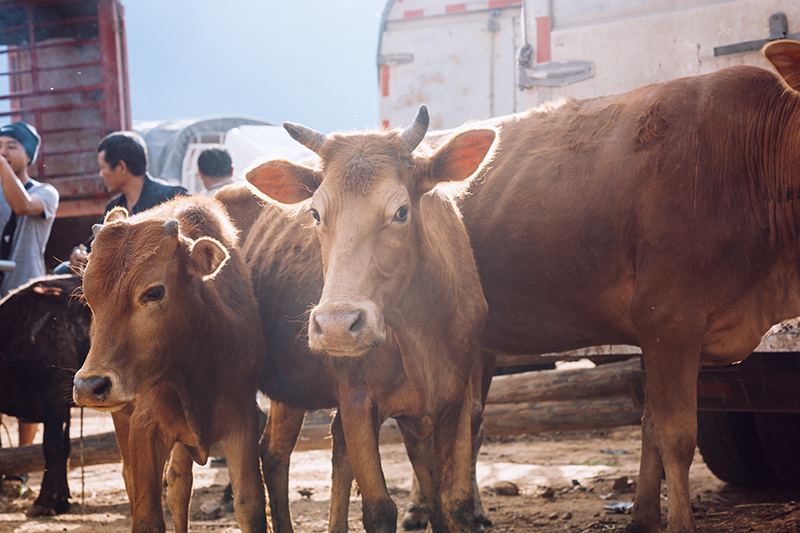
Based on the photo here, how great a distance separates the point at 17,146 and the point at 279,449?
3.55 metres

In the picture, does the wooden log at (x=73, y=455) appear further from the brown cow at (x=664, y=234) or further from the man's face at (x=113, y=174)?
the brown cow at (x=664, y=234)

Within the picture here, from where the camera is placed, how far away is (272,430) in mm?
4855

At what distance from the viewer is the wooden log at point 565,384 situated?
6.27m

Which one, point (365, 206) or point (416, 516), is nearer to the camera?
point (365, 206)

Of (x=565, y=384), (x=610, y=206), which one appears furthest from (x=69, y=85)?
(x=610, y=206)

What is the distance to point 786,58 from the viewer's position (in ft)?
11.6

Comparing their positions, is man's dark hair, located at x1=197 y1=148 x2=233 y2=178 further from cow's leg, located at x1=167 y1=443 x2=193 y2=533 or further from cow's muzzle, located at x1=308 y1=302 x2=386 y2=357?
cow's muzzle, located at x1=308 y1=302 x2=386 y2=357

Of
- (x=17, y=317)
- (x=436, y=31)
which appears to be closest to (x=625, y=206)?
(x=17, y=317)

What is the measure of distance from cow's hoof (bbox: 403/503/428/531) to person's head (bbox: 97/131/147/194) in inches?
122

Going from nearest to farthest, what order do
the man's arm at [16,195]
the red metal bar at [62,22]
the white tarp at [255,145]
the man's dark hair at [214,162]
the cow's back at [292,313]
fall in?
1. the cow's back at [292,313]
2. the man's arm at [16,195]
3. the man's dark hair at [214,162]
4. the red metal bar at [62,22]
5. the white tarp at [255,145]

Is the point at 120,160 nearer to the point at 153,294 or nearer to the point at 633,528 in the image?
the point at 153,294

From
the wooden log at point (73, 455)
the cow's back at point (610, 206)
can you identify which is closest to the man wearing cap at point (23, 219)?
the wooden log at point (73, 455)

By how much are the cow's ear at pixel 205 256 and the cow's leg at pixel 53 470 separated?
2.77 meters

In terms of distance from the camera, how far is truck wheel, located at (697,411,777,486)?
17.0 ft
